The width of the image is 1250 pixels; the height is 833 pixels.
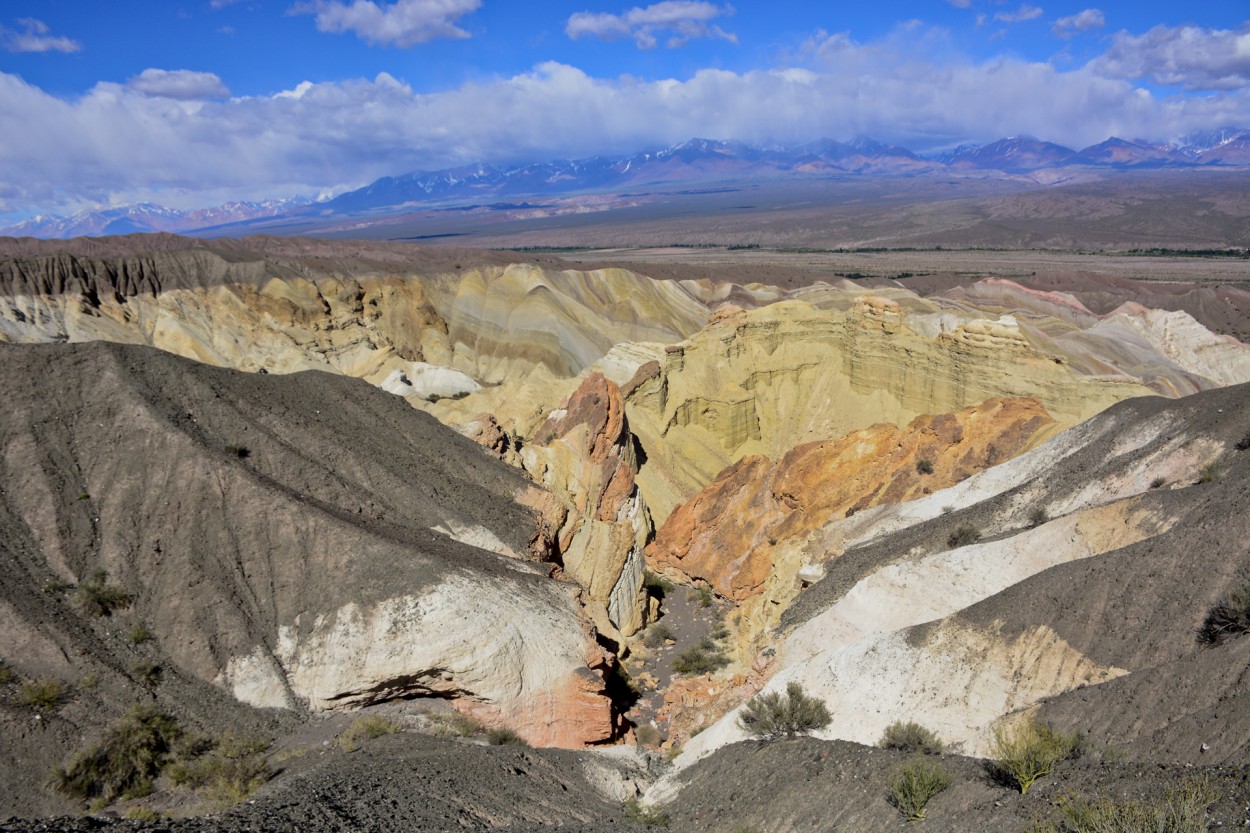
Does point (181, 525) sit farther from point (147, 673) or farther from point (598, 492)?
point (598, 492)

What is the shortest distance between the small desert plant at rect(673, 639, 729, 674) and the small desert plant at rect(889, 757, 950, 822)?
11306mm

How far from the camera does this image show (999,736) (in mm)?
11133

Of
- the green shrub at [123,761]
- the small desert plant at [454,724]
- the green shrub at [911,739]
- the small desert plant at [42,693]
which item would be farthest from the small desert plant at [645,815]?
the small desert plant at [42,693]

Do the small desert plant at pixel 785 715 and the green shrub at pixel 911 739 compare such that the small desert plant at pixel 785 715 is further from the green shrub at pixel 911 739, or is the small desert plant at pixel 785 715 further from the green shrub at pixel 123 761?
the green shrub at pixel 123 761

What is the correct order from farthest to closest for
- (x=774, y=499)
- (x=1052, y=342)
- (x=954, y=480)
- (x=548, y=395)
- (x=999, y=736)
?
1. (x=1052, y=342)
2. (x=548, y=395)
3. (x=774, y=499)
4. (x=954, y=480)
5. (x=999, y=736)

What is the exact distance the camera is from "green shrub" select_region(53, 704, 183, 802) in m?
13.1

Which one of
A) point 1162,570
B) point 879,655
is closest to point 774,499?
point 879,655

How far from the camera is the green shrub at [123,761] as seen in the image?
1310 centimetres

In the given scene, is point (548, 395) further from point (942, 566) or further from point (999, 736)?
point (999, 736)

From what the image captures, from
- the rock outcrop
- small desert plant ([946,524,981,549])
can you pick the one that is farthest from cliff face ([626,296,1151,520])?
small desert plant ([946,524,981,549])

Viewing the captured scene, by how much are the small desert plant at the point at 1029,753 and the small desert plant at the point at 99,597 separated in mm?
17625

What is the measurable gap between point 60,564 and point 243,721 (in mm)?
5733

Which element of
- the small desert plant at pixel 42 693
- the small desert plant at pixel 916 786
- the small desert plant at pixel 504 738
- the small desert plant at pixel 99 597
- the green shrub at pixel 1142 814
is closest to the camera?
the green shrub at pixel 1142 814

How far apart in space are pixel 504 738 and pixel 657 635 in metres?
8.75
